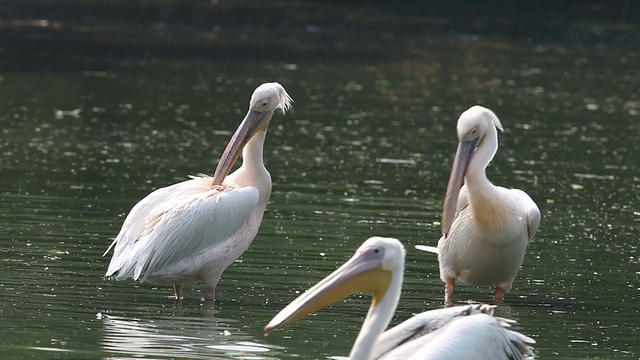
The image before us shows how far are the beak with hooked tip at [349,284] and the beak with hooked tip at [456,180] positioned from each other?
8.20 ft

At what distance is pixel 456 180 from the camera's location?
8.78 m

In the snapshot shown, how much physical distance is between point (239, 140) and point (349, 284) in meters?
3.22

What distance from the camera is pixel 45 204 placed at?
1120 cm

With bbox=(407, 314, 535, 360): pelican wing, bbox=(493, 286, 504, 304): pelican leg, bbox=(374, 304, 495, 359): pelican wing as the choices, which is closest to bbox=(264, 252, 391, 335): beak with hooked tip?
bbox=(374, 304, 495, 359): pelican wing

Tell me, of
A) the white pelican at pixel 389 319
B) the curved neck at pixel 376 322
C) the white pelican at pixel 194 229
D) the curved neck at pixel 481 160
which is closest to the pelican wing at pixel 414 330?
the white pelican at pixel 389 319

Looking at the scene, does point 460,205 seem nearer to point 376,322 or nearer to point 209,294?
point 209,294

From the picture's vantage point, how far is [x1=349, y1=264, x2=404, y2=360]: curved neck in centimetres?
598

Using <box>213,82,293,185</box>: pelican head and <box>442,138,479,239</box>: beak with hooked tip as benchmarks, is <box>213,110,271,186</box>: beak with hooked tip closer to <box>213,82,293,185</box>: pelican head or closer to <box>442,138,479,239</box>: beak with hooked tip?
<box>213,82,293,185</box>: pelican head

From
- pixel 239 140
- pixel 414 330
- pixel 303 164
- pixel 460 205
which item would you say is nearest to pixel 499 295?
pixel 460 205

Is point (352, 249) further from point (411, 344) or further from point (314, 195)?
point (411, 344)

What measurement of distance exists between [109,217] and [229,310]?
2759 millimetres

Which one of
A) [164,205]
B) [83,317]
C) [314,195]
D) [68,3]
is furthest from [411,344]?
[68,3]

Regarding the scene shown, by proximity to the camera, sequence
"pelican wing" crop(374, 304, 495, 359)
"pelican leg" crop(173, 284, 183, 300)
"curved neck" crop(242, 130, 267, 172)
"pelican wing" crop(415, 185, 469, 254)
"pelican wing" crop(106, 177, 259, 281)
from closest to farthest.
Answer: "pelican wing" crop(374, 304, 495, 359) < "pelican wing" crop(106, 177, 259, 281) < "pelican leg" crop(173, 284, 183, 300) < "curved neck" crop(242, 130, 267, 172) < "pelican wing" crop(415, 185, 469, 254)

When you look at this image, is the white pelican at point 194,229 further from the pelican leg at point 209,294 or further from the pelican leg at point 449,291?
the pelican leg at point 449,291
